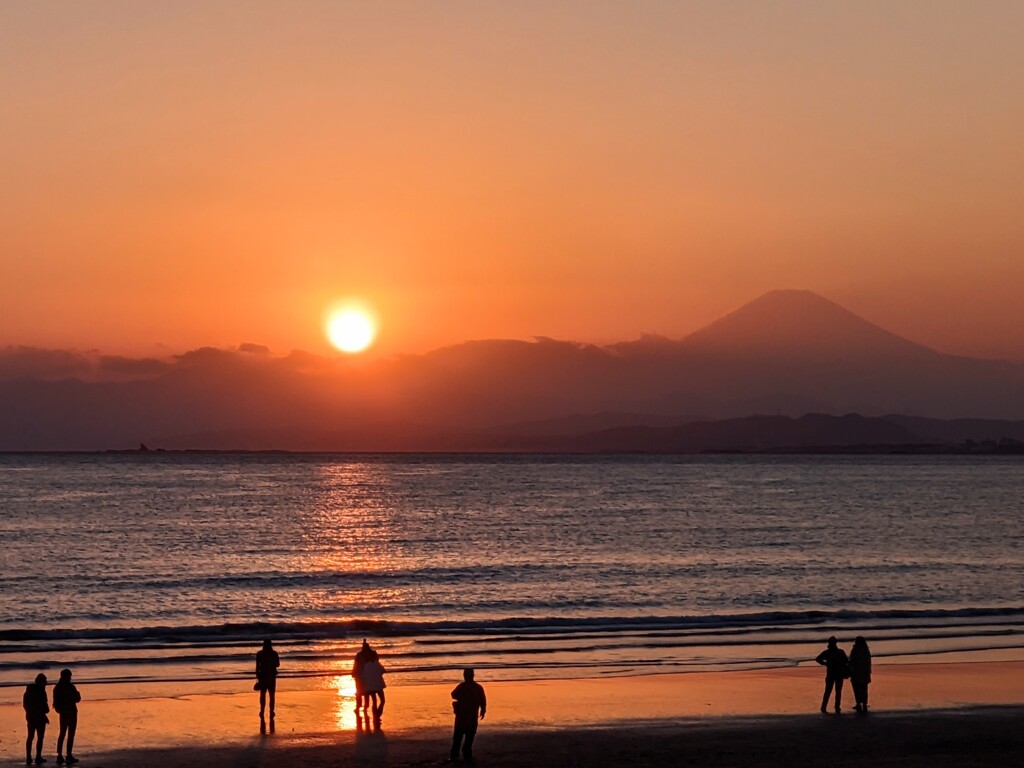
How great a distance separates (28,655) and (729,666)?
717 inches

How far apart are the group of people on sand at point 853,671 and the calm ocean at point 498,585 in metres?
6.50

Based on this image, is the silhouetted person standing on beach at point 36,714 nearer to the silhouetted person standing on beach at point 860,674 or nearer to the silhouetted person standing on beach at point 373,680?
the silhouetted person standing on beach at point 373,680

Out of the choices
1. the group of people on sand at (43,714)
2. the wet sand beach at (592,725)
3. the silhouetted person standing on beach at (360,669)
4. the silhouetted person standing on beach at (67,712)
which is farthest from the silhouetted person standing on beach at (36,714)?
the silhouetted person standing on beach at (360,669)

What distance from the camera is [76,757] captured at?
2008 centimetres

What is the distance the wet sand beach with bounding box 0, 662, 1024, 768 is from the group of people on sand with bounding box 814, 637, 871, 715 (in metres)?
0.49

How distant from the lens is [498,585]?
5209 cm

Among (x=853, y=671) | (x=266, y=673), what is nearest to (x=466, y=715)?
(x=266, y=673)

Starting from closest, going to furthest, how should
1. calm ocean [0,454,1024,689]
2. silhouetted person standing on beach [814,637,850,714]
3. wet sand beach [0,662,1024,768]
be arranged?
wet sand beach [0,662,1024,768]
silhouetted person standing on beach [814,637,850,714]
calm ocean [0,454,1024,689]

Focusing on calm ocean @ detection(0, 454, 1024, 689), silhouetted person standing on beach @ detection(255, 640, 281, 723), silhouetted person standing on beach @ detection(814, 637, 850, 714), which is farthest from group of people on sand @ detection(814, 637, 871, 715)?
silhouetted person standing on beach @ detection(255, 640, 281, 723)

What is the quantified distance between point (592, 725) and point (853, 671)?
5.14 m

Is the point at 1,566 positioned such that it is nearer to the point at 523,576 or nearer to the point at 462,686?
the point at 523,576

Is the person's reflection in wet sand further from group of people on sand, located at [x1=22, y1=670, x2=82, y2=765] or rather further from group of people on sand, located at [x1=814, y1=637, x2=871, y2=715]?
group of people on sand, located at [x1=814, y1=637, x2=871, y2=715]

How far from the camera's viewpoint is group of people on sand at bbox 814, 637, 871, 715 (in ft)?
78.2

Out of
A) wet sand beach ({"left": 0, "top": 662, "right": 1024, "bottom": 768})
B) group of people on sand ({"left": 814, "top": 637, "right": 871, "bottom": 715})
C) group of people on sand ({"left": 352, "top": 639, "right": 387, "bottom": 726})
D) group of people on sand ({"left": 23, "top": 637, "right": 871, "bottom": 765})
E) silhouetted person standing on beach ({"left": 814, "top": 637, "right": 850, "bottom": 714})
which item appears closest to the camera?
group of people on sand ({"left": 23, "top": 637, "right": 871, "bottom": 765})
